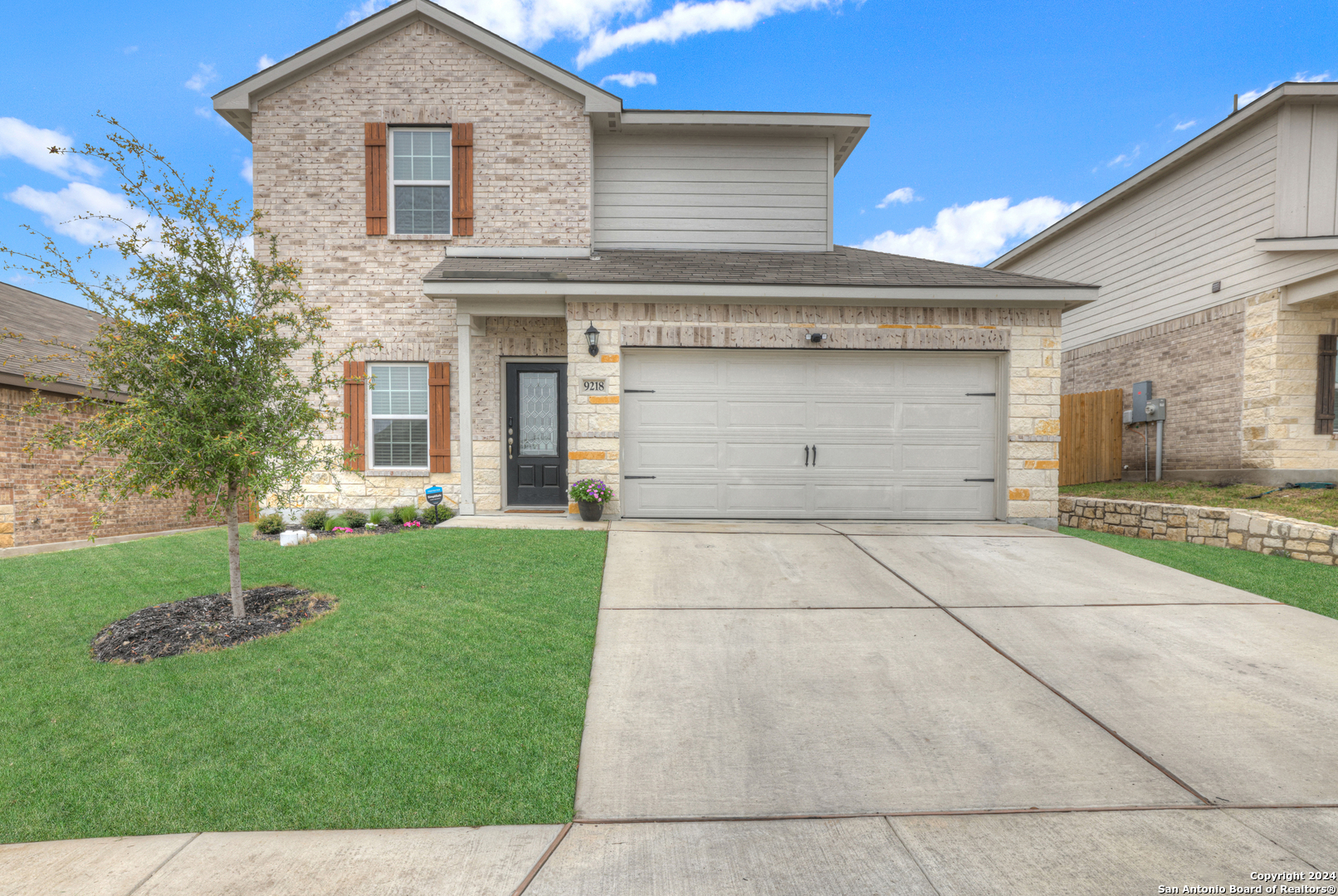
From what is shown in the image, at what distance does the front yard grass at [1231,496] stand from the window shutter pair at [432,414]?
35.6 feet

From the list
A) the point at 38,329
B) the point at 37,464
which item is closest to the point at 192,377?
the point at 37,464

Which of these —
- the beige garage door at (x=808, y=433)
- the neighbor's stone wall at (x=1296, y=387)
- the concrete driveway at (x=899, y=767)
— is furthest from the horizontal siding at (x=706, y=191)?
the neighbor's stone wall at (x=1296, y=387)

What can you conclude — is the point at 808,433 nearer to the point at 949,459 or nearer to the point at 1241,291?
the point at 949,459

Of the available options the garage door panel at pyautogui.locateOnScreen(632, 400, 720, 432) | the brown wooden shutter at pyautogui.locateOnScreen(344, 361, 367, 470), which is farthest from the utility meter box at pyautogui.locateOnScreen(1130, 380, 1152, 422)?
the brown wooden shutter at pyautogui.locateOnScreen(344, 361, 367, 470)

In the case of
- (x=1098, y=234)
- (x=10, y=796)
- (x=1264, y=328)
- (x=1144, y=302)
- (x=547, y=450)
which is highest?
(x=1098, y=234)

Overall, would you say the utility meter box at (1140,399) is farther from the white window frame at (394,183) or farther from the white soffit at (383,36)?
the white window frame at (394,183)

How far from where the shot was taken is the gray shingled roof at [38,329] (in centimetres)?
990

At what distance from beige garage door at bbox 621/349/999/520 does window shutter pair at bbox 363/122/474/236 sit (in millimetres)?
3672

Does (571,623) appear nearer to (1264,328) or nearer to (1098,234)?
(1264,328)

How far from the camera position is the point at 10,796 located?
2643mm

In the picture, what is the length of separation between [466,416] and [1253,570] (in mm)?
9253

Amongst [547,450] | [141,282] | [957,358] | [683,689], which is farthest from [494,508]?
[957,358]

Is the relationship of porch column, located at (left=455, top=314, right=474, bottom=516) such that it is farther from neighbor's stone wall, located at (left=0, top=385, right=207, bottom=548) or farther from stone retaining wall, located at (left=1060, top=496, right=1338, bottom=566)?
stone retaining wall, located at (left=1060, top=496, right=1338, bottom=566)

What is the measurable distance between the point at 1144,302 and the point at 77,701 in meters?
17.1
